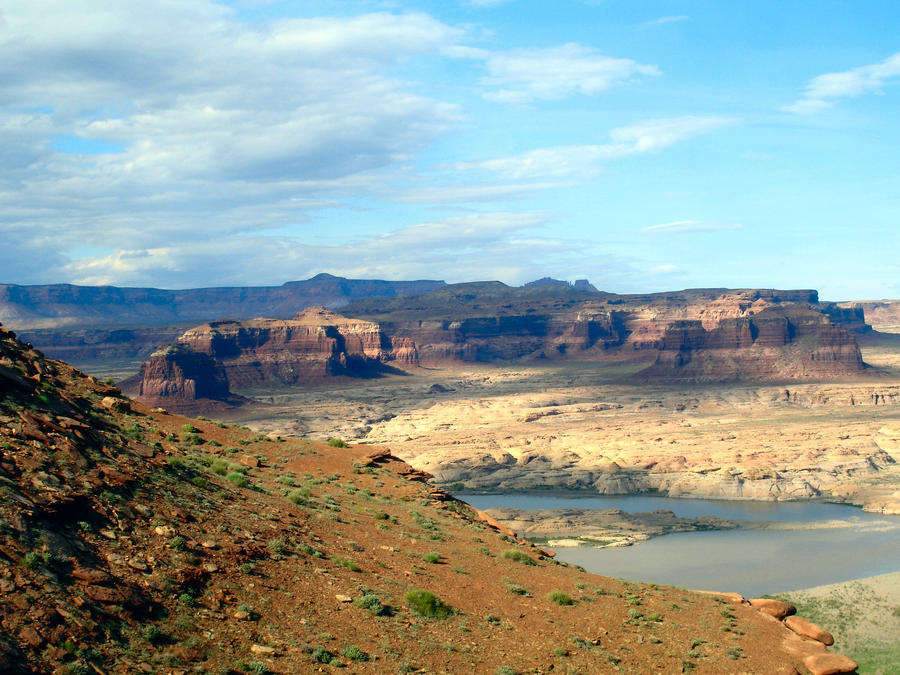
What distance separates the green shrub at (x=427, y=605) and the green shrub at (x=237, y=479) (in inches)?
265

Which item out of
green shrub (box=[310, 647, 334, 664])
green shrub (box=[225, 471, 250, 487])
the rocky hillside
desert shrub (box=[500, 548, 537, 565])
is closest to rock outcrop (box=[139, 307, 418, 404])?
the rocky hillside

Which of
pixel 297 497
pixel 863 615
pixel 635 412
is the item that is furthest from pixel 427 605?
pixel 635 412

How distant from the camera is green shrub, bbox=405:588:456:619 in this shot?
60.1 feet

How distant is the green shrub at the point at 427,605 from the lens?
60.1 ft

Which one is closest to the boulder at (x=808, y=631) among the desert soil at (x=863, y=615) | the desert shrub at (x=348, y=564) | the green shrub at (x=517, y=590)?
the green shrub at (x=517, y=590)

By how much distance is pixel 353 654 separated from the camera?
50.6 ft

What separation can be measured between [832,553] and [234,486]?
52.8 m

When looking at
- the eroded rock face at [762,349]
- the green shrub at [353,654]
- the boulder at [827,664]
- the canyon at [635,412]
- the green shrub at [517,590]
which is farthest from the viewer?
the eroded rock face at [762,349]

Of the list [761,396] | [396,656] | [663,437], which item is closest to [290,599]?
[396,656]

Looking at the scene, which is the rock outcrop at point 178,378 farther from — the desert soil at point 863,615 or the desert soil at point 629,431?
the desert soil at point 863,615

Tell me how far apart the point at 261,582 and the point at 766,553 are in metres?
54.0

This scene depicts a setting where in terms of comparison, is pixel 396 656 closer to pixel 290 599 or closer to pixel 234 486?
pixel 290 599

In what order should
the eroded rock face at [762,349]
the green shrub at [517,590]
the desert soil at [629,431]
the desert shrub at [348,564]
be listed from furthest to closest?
1. the eroded rock face at [762,349]
2. the desert soil at [629,431]
3. the green shrub at [517,590]
4. the desert shrub at [348,564]

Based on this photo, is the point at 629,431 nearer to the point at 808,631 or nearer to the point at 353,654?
the point at 808,631
